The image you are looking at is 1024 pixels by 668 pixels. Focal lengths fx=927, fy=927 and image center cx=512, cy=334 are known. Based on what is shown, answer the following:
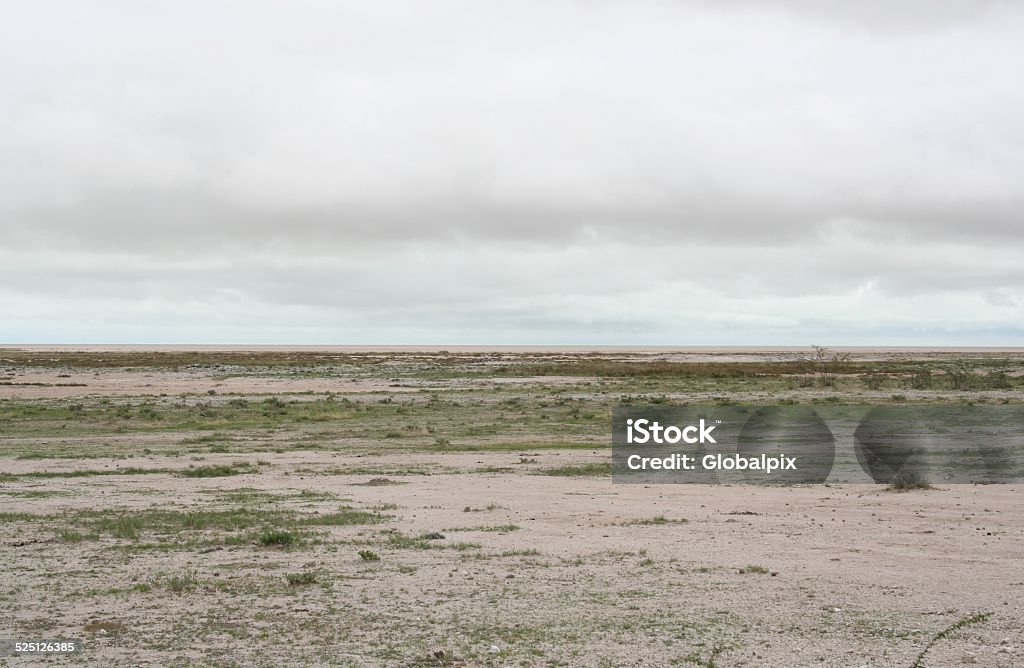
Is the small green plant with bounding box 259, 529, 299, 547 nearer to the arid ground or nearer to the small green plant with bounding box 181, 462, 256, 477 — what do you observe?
the arid ground

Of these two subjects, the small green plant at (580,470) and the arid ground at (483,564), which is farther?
the small green plant at (580,470)

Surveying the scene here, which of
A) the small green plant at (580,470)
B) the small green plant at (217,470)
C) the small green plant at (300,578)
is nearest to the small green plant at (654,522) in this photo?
the small green plant at (300,578)

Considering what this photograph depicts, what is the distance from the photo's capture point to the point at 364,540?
13008 mm

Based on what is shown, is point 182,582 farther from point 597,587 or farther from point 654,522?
point 654,522

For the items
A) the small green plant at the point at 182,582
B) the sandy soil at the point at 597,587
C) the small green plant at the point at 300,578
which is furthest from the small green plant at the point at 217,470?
the small green plant at the point at 300,578

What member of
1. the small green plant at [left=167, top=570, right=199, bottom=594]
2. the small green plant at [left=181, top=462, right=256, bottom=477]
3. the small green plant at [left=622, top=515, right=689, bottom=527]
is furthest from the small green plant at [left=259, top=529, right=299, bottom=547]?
the small green plant at [left=181, top=462, right=256, bottom=477]

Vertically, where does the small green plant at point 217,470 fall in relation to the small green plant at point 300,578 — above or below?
below

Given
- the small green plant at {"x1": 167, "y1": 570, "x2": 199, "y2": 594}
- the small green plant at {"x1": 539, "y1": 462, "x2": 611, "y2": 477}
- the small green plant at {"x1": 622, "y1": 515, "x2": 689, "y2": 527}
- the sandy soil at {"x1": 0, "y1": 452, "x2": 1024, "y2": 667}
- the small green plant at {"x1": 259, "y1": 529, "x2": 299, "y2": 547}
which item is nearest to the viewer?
the sandy soil at {"x1": 0, "y1": 452, "x2": 1024, "y2": 667}

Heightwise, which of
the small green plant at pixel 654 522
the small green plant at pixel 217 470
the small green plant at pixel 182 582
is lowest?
the small green plant at pixel 217 470

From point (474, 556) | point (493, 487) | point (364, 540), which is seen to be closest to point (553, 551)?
point (474, 556)

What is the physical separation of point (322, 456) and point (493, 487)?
768 cm

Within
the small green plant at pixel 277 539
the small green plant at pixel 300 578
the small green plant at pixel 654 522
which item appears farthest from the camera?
the small green plant at pixel 654 522

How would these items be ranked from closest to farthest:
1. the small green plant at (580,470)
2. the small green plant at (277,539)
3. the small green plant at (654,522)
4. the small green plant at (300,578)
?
the small green plant at (300,578)
the small green plant at (277,539)
the small green plant at (654,522)
the small green plant at (580,470)

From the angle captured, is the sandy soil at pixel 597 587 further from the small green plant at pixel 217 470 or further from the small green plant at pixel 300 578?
the small green plant at pixel 217 470
